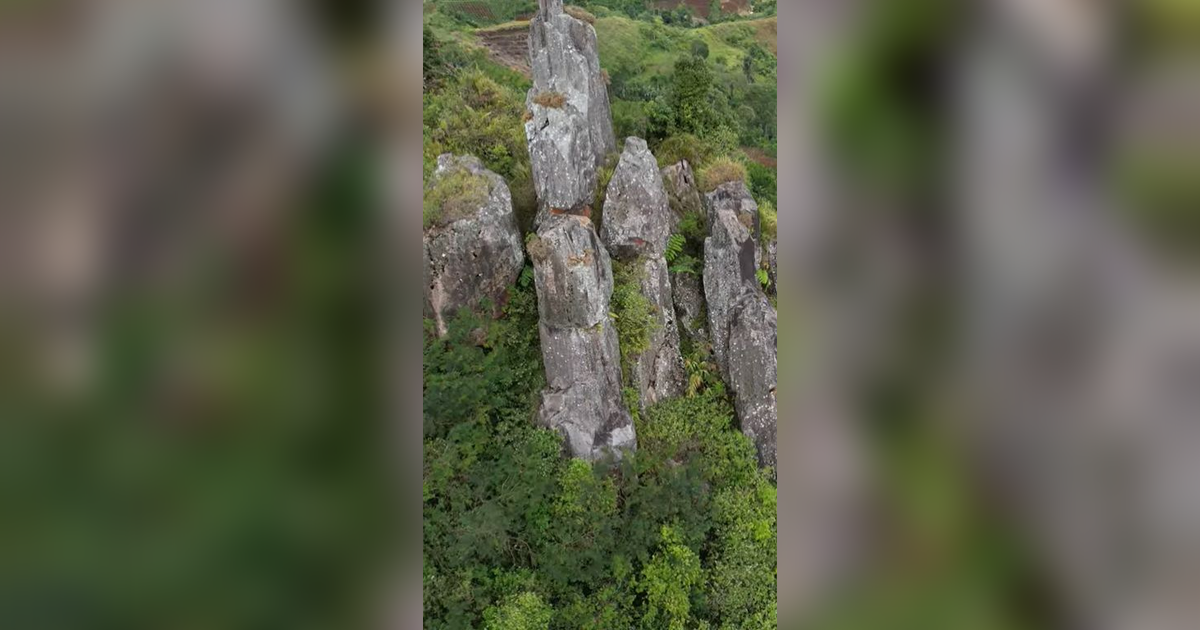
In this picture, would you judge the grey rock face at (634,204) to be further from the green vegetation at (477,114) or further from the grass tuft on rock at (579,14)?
the grass tuft on rock at (579,14)

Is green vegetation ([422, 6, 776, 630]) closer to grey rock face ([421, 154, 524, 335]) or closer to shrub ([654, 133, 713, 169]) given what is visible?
shrub ([654, 133, 713, 169])

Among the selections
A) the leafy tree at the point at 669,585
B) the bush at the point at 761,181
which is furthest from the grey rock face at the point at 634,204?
the leafy tree at the point at 669,585

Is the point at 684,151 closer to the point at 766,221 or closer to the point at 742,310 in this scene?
the point at 766,221

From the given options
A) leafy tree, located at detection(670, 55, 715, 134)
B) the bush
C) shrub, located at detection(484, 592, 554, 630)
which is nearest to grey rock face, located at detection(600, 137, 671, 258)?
leafy tree, located at detection(670, 55, 715, 134)
